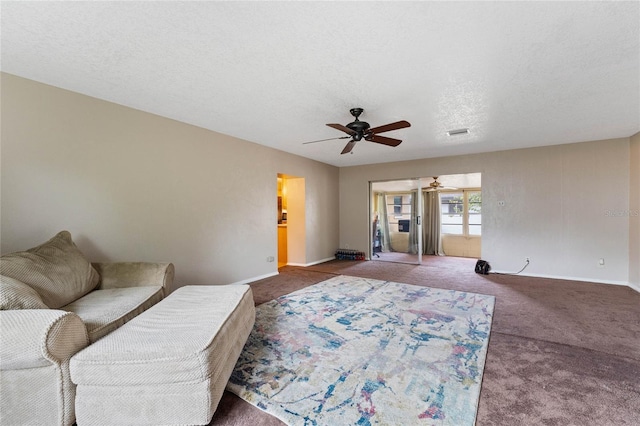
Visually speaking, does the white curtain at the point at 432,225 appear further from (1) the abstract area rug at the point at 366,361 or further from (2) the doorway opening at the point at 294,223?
(1) the abstract area rug at the point at 366,361

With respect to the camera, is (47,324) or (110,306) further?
(110,306)

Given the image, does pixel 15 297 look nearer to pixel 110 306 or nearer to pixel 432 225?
pixel 110 306

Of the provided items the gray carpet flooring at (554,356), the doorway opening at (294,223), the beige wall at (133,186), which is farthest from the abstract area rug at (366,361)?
the doorway opening at (294,223)

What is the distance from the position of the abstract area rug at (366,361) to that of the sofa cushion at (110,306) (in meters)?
0.92

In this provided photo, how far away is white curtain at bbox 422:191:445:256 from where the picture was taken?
8.19 metres

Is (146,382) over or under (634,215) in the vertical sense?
under

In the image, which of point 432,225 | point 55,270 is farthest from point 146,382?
point 432,225

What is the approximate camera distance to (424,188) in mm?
8336

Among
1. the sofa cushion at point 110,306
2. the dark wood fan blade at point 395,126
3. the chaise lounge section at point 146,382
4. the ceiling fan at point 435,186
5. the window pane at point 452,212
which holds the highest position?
the dark wood fan blade at point 395,126

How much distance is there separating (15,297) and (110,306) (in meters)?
0.55

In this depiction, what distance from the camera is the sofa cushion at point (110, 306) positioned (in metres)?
1.76

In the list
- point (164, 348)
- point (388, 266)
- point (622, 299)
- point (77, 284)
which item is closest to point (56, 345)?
point (164, 348)

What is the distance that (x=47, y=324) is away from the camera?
138 cm

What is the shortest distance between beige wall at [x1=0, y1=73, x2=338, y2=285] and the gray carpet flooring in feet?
3.43
